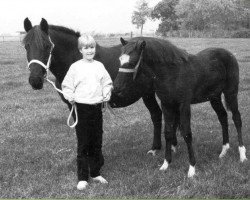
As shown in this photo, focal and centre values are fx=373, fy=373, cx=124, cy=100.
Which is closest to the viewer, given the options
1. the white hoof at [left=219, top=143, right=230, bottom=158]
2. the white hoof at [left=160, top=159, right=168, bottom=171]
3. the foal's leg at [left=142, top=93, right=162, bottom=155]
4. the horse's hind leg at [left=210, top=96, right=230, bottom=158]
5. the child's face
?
the child's face

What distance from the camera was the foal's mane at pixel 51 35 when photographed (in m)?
5.04

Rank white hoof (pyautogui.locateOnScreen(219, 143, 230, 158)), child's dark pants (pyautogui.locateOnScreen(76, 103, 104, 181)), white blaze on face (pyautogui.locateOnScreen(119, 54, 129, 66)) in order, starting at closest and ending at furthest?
white blaze on face (pyautogui.locateOnScreen(119, 54, 129, 66)) → child's dark pants (pyautogui.locateOnScreen(76, 103, 104, 181)) → white hoof (pyautogui.locateOnScreen(219, 143, 230, 158))

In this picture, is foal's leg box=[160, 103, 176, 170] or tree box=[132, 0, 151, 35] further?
tree box=[132, 0, 151, 35]

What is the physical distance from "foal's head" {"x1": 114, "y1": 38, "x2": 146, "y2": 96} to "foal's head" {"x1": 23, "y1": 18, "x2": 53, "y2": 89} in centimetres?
102

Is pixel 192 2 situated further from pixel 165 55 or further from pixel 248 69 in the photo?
pixel 165 55

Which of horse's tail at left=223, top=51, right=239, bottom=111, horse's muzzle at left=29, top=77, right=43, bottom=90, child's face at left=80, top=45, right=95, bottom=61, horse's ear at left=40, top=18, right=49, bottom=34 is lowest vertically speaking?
horse's tail at left=223, top=51, right=239, bottom=111

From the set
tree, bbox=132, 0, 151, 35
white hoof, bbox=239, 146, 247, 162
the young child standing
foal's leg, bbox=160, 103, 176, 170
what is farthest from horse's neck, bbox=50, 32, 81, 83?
tree, bbox=132, 0, 151, 35

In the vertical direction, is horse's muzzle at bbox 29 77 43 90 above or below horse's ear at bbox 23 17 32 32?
below

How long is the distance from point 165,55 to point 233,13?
5107cm

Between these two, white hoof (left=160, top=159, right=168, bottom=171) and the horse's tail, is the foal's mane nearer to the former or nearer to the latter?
white hoof (left=160, top=159, right=168, bottom=171)

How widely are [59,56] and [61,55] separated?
3 cm

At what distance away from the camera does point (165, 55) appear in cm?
540

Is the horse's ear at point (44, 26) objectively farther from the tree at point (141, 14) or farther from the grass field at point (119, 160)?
the tree at point (141, 14)

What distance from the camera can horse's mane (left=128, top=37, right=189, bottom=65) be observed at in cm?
525
